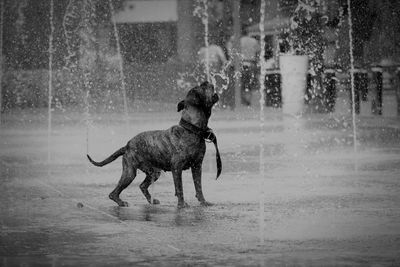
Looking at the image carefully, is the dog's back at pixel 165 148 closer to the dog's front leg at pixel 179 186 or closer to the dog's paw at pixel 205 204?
the dog's front leg at pixel 179 186

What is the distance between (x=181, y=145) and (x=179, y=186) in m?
0.37

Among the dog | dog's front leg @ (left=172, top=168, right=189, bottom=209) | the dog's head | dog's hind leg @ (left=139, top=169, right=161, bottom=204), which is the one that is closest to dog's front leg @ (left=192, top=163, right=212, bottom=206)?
the dog

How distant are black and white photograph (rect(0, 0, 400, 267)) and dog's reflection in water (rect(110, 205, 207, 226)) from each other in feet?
0.08

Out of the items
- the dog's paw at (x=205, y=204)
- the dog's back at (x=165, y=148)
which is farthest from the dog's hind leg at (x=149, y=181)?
the dog's paw at (x=205, y=204)

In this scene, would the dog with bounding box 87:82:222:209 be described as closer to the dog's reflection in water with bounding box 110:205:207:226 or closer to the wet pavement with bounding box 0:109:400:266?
the dog's reflection in water with bounding box 110:205:207:226

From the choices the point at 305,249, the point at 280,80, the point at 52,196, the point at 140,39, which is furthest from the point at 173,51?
the point at 305,249

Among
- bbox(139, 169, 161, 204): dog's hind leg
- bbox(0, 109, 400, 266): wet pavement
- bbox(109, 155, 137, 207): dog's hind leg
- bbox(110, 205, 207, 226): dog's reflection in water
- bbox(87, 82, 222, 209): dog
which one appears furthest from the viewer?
bbox(139, 169, 161, 204): dog's hind leg

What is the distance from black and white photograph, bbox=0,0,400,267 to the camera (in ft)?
25.9

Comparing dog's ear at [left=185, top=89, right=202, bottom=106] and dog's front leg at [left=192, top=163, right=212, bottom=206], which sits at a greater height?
dog's ear at [left=185, top=89, right=202, bottom=106]

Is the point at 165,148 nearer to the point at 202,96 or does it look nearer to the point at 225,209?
the point at 202,96

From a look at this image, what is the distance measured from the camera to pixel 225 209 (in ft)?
31.2

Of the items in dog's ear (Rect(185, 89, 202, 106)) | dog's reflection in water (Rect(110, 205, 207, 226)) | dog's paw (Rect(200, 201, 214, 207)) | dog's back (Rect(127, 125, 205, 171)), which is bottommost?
dog's reflection in water (Rect(110, 205, 207, 226))

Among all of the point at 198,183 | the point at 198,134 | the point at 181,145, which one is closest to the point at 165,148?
the point at 181,145

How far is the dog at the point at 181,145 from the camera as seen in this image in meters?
9.36
